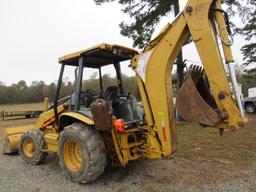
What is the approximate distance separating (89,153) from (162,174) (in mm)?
1488

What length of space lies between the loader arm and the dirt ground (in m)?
0.88

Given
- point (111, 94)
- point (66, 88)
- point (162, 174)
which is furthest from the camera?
point (66, 88)

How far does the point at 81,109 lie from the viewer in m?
Answer: 4.54

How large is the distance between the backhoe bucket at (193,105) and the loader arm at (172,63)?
101 millimetres

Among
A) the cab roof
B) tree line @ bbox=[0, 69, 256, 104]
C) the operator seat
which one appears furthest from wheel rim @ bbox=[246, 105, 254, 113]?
the operator seat

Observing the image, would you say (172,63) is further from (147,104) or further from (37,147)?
(37,147)

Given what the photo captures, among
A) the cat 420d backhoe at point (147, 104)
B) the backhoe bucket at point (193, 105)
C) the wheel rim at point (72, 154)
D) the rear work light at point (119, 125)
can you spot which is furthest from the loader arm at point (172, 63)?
the wheel rim at point (72, 154)

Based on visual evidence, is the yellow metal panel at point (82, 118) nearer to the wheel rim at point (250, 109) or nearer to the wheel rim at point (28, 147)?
the wheel rim at point (28, 147)

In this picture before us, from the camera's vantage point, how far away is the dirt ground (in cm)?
402

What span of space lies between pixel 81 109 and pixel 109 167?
1.38 meters

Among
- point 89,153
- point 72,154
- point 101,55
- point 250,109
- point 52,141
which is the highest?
point 101,55

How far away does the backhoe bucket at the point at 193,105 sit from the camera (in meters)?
3.18

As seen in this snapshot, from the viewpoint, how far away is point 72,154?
15.0 ft

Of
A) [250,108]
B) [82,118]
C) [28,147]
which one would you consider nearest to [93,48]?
[82,118]
